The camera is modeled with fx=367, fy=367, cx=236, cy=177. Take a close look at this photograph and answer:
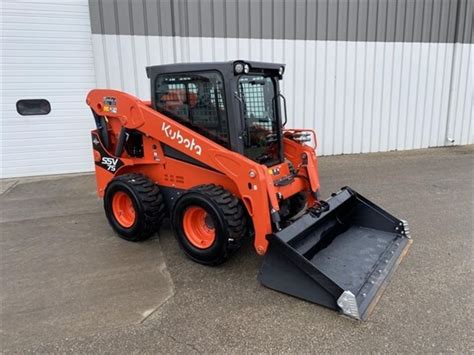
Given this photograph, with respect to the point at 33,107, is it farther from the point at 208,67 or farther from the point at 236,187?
the point at 236,187

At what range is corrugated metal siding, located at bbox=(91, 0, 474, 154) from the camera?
765 centimetres

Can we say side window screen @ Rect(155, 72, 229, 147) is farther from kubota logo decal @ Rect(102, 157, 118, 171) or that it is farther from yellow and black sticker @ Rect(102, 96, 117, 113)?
kubota logo decal @ Rect(102, 157, 118, 171)

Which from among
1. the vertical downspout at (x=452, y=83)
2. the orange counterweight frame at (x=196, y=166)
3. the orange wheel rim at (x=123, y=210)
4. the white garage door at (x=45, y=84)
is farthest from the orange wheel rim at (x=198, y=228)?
the vertical downspout at (x=452, y=83)

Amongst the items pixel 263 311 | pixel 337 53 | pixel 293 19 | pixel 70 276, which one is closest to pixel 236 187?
pixel 263 311

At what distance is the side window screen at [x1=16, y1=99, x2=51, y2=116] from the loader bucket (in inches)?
253

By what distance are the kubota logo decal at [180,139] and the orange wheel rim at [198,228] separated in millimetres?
589

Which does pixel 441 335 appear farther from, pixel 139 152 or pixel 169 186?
pixel 139 152

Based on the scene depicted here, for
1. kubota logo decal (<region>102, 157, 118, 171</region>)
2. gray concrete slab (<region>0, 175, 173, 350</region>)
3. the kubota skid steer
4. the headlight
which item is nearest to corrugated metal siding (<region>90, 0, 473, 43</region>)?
the kubota skid steer

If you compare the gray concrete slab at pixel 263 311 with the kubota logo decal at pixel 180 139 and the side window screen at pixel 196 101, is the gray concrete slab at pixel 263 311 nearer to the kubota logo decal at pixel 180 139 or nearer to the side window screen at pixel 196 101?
the kubota logo decal at pixel 180 139

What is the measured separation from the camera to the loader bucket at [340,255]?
2855mm

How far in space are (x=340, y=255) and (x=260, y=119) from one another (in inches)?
63.9

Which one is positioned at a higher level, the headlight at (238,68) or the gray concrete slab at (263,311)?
the headlight at (238,68)

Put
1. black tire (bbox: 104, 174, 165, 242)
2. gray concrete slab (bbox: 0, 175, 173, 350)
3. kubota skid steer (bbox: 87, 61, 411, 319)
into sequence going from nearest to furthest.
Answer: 1. gray concrete slab (bbox: 0, 175, 173, 350)
2. kubota skid steer (bbox: 87, 61, 411, 319)
3. black tire (bbox: 104, 174, 165, 242)

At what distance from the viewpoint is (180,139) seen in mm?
3760
